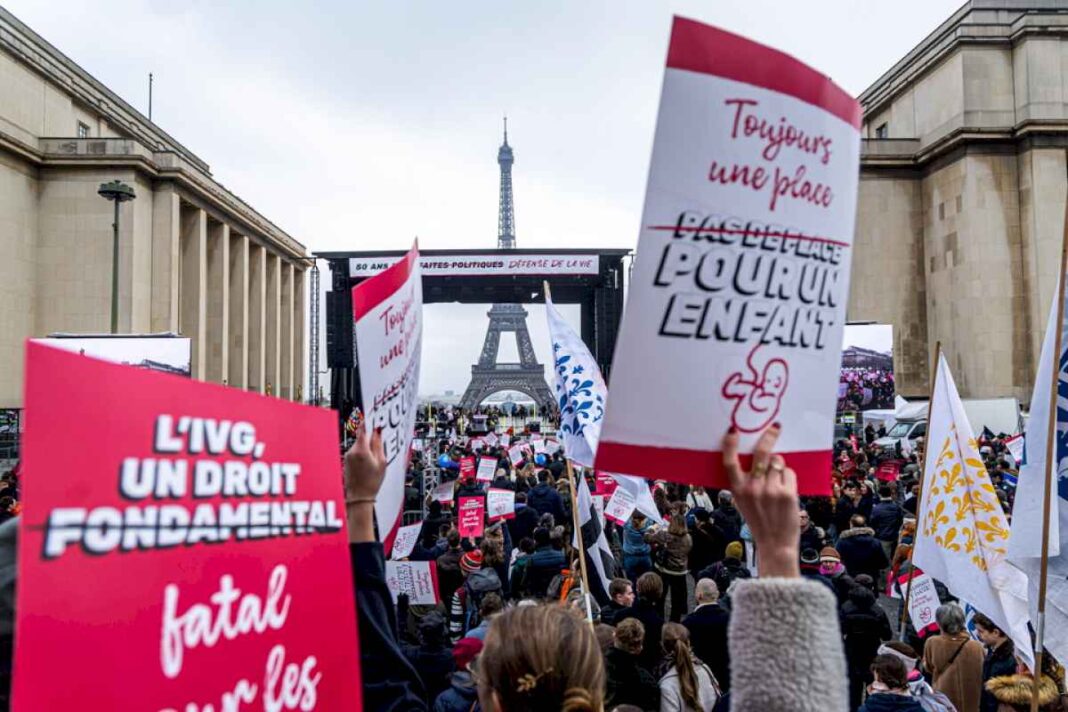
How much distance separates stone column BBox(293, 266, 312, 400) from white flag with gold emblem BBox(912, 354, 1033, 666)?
56.0 m

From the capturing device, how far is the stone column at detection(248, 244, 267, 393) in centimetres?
4819

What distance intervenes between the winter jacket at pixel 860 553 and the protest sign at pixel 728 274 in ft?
22.3

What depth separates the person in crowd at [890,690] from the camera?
379 cm

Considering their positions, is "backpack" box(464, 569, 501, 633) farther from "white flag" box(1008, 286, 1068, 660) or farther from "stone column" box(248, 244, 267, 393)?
"stone column" box(248, 244, 267, 393)

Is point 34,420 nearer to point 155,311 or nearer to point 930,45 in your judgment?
point 155,311

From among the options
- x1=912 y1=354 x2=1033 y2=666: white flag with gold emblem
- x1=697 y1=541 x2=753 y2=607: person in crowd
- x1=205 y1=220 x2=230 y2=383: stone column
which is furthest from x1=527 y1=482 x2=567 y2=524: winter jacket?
x1=205 y1=220 x2=230 y2=383: stone column

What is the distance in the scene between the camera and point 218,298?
4150 cm

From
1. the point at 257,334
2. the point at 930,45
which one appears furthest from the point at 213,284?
the point at 930,45

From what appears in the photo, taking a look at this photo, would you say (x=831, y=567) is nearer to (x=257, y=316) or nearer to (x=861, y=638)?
(x=861, y=638)

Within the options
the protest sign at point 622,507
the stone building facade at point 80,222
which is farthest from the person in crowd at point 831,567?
the stone building facade at point 80,222

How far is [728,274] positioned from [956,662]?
4.00m

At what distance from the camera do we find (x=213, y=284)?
41719 mm

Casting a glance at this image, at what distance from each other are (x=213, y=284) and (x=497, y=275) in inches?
780

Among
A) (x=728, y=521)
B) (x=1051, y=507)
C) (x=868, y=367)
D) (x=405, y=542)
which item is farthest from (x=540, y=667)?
(x=868, y=367)
